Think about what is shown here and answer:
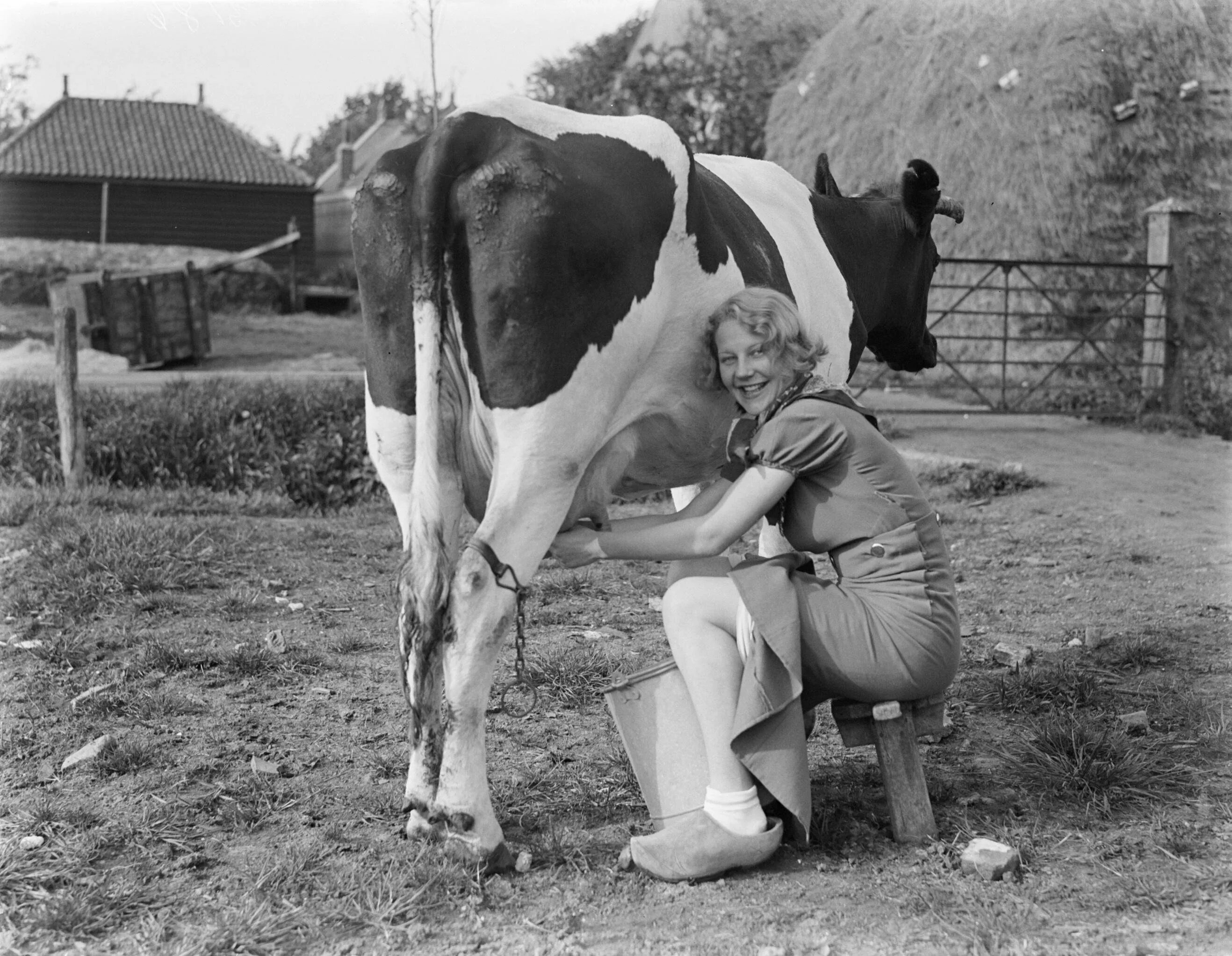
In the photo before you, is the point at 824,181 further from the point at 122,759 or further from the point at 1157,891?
the point at 122,759

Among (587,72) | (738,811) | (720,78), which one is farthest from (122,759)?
(587,72)

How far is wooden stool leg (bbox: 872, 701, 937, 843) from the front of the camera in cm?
292

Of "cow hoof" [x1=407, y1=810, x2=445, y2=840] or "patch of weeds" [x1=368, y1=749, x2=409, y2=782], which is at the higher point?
"cow hoof" [x1=407, y1=810, x2=445, y2=840]

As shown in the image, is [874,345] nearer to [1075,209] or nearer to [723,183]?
[723,183]

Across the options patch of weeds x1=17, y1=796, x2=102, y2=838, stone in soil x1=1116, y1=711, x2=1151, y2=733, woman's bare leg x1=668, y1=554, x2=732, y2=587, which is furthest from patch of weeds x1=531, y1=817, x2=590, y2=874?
stone in soil x1=1116, y1=711, x2=1151, y2=733

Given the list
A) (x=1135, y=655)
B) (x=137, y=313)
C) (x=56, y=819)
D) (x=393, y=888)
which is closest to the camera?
(x=393, y=888)

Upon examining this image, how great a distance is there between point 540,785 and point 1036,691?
1.83 metres

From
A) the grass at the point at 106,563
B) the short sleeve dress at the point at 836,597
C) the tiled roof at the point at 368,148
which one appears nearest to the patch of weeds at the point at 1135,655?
the short sleeve dress at the point at 836,597

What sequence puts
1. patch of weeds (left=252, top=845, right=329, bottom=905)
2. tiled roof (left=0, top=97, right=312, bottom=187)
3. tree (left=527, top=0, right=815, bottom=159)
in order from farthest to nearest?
tiled roof (left=0, top=97, right=312, bottom=187) < tree (left=527, top=0, right=815, bottom=159) < patch of weeds (left=252, top=845, right=329, bottom=905)

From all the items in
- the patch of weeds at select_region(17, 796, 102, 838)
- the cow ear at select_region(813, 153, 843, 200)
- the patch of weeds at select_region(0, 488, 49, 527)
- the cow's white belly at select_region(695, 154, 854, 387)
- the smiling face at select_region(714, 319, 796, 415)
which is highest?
the cow ear at select_region(813, 153, 843, 200)

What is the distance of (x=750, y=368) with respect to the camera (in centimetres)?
300

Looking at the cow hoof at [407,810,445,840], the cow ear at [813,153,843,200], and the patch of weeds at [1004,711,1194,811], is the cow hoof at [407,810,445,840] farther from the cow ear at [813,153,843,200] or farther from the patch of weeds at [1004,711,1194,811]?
the cow ear at [813,153,843,200]

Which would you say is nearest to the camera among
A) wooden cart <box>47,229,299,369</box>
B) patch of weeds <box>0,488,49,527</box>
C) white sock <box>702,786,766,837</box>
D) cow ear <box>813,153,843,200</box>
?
white sock <box>702,786,766,837</box>

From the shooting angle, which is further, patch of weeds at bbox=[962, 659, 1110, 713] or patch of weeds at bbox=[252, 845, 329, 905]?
patch of weeds at bbox=[962, 659, 1110, 713]
